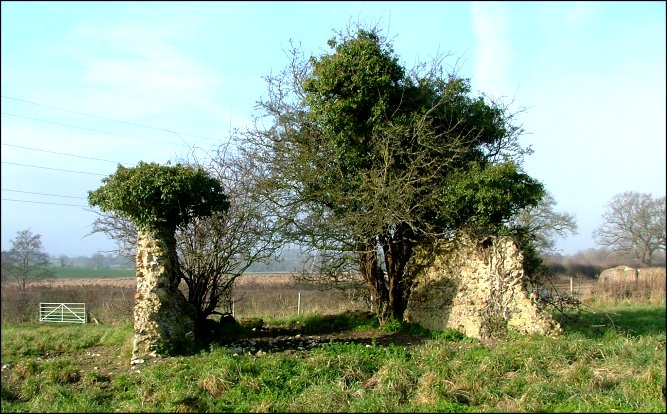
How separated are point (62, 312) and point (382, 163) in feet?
58.0

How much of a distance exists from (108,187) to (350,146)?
216 inches

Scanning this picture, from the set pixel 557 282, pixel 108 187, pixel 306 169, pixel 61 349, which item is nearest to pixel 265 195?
pixel 306 169

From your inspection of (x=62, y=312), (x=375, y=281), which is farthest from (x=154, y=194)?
(x=62, y=312)

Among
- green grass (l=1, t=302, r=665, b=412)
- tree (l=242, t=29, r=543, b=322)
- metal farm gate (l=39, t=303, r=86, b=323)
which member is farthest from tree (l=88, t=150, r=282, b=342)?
metal farm gate (l=39, t=303, r=86, b=323)

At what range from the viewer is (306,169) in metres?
13.6

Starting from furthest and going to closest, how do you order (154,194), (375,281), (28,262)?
(28,262)
(375,281)
(154,194)

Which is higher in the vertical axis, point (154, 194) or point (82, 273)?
point (154, 194)

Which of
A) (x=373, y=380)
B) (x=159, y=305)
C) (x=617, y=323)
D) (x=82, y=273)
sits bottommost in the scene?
(x=373, y=380)

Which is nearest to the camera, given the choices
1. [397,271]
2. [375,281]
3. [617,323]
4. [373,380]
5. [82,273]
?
[373,380]

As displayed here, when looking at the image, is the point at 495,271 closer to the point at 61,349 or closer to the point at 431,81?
the point at 431,81

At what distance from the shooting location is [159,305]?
10.1 metres

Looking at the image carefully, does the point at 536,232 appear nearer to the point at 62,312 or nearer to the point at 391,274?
the point at 391,274

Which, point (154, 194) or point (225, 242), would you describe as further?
point (225, 242)

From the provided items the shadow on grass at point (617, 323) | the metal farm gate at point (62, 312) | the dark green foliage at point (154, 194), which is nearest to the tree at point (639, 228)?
the shadow on grass at point (617, 323)
